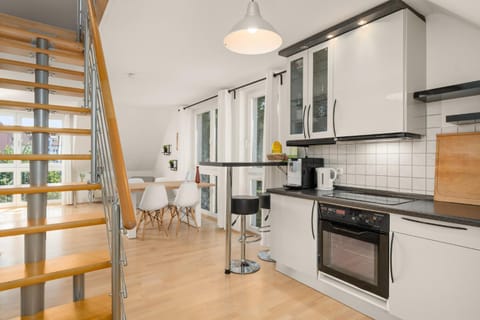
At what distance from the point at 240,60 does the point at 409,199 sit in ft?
7.60

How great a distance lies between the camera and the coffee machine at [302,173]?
9.44 ft

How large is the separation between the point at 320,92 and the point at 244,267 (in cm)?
201

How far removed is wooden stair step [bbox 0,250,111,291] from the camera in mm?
1318

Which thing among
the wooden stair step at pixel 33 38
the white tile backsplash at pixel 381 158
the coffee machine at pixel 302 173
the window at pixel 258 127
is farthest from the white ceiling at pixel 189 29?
the coffee machine at pixel 302 173

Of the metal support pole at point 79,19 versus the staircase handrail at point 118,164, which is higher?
the metal support pole at point 79,19

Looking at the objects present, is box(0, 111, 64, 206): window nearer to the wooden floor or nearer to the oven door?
the wooden floor

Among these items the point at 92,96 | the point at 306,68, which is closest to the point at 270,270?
the point at 306,68

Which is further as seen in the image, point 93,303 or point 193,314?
point 193,314

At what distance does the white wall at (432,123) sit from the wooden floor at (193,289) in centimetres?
117

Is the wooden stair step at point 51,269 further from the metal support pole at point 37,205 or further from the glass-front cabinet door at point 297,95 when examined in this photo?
the glass-front cabinet door at point 297,95

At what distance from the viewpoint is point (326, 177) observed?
2809mm

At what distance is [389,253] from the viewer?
6.32 ft

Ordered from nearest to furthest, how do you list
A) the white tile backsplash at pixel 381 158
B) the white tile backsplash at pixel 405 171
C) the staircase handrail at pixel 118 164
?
the staircase handrail at pixel 118 164
the white tile backsplash at pixel 405 171
the white tile backsplash at pixel 381 158

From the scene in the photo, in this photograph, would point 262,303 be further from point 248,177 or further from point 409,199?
point 248,177
